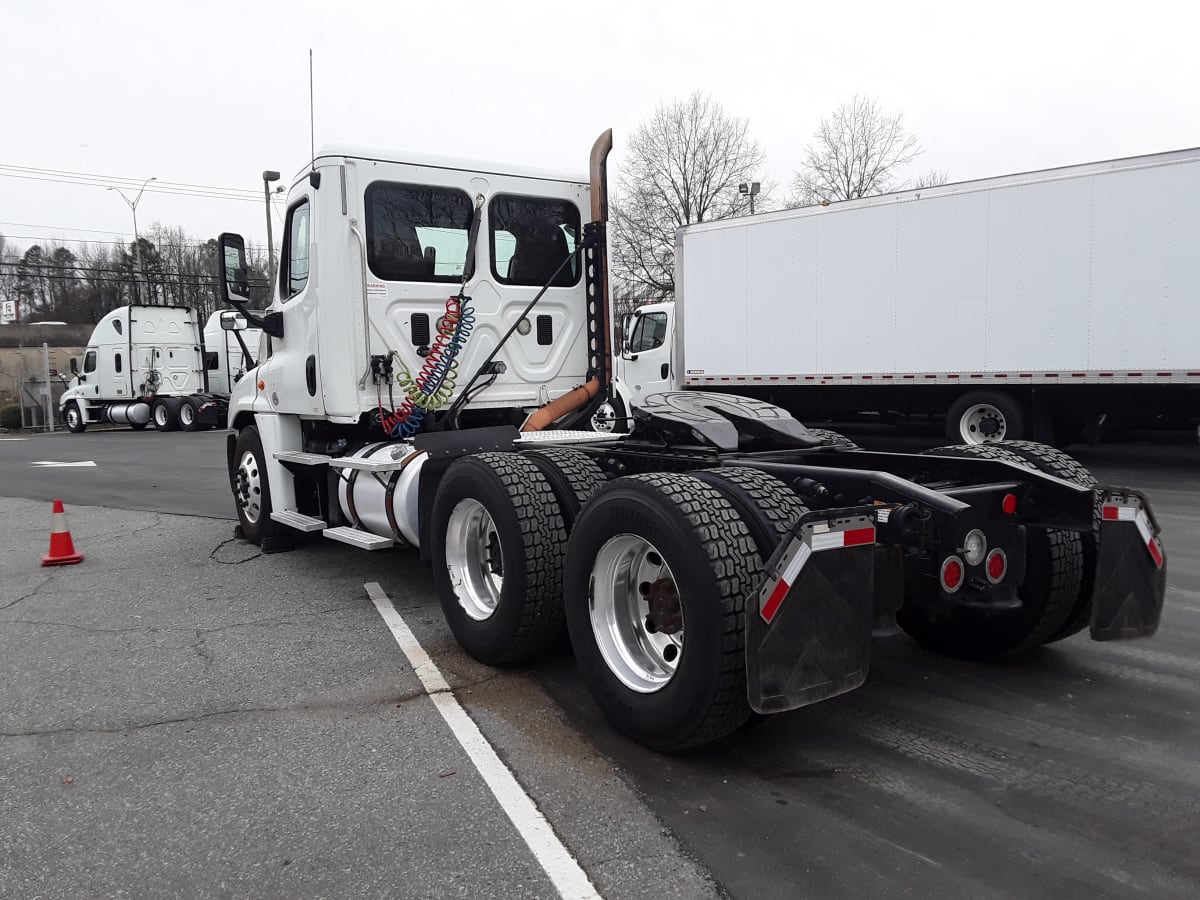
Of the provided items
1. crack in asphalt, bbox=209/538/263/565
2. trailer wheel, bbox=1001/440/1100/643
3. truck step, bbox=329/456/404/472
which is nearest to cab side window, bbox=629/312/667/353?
crack in asphalt, bbox=209/538/263/565

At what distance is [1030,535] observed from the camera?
397 cm

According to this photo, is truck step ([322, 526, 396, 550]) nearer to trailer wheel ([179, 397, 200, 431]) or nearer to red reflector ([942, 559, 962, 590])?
red reflector ([942, 559, 962, 590])

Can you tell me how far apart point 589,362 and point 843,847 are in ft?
16.2

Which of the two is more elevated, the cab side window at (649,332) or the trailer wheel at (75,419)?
the cab side window at (649,332)

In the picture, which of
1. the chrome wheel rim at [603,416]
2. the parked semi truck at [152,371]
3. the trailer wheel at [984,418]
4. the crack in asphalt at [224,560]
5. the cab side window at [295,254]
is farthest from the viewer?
the parked semi truck at [152,371]

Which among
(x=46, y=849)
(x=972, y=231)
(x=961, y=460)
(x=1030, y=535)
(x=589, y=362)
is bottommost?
(x=46, y=849)

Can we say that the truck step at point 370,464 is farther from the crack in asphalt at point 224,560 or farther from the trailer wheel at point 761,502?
the trailer wheel at point 761,502

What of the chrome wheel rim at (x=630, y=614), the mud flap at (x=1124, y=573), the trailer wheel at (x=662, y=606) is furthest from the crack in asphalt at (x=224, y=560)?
the mud flap at (x=1124, y=573)

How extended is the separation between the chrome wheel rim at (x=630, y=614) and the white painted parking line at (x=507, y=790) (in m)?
0.62

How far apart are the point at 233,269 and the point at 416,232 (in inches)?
59.6

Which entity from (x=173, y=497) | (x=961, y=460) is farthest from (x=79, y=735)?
(x=173, y=497)

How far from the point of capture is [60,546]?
7707mm

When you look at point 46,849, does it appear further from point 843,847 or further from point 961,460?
point 961,460

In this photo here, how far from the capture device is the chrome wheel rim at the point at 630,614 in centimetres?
366
